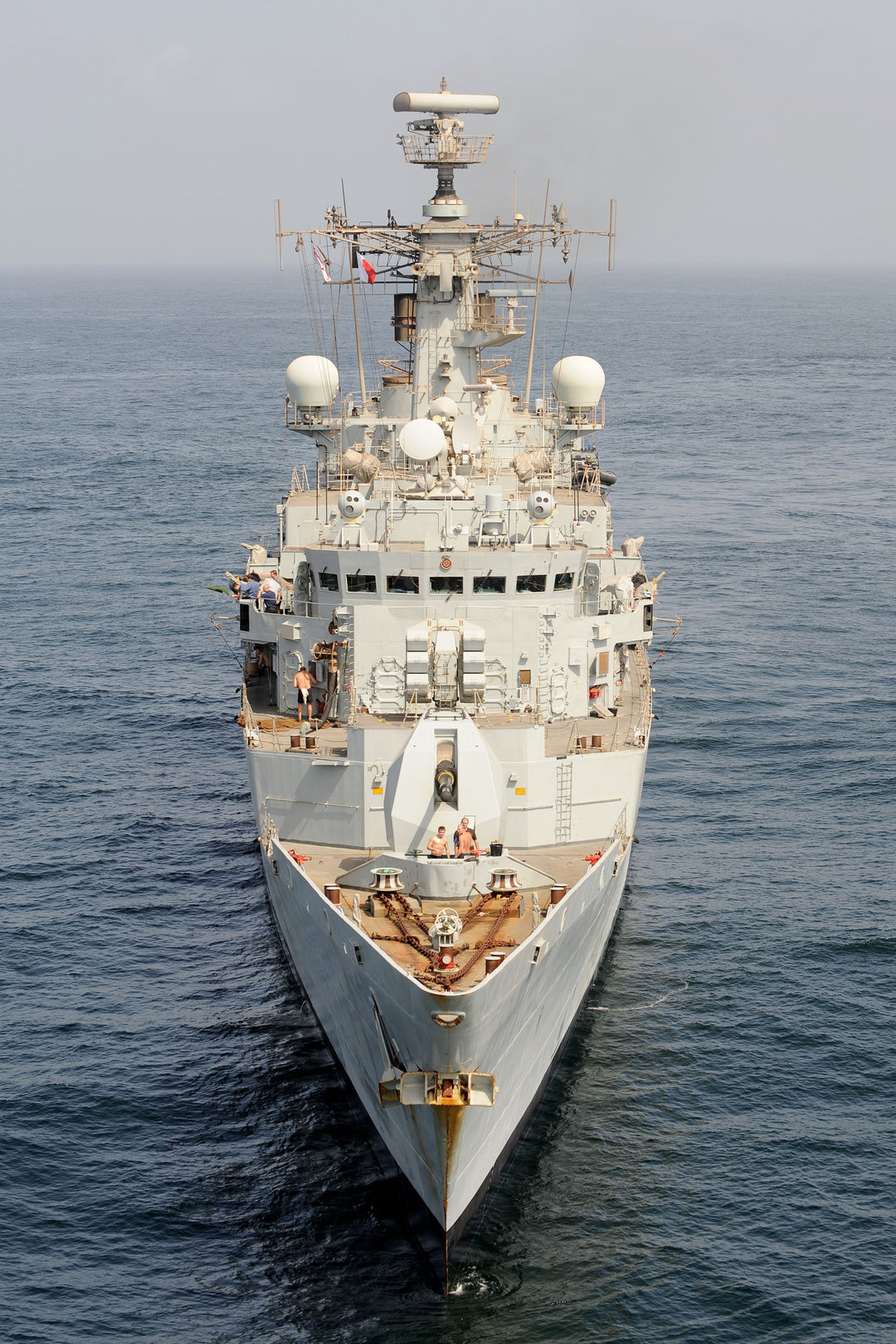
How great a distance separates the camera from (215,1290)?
18.3 metres

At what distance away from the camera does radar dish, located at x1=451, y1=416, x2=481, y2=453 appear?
29.8 metres

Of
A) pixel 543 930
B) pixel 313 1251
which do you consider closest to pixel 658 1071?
pixel 543 930

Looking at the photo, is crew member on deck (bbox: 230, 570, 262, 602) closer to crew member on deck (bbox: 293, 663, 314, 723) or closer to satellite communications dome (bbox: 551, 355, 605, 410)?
crew member on deck (bbox: 293, 663, 314, 723)

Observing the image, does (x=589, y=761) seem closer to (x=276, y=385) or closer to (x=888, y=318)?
(x=276, y=385)

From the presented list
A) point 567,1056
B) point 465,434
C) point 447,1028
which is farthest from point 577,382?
point 447,1028

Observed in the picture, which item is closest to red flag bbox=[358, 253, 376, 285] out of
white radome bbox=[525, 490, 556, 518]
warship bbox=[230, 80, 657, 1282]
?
warship bbox=[230, 80, 657, 1282]

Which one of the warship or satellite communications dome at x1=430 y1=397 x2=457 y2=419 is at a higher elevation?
satellite communications dome at x1=430 y1=397 x2=457 y2=419

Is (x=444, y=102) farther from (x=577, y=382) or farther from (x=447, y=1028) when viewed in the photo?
(x=447, y=1028)

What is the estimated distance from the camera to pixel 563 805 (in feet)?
79.9

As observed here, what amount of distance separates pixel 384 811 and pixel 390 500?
589cm

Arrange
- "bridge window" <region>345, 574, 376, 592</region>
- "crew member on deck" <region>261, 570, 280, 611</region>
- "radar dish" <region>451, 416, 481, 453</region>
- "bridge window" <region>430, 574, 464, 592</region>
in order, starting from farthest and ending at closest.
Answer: "radar dish" <region>451, 416, 481, 453</region>
"crew member on deck" <region>261, 570, 280, 611</region>
"bridge window" <region>345, 574, 376, 592</region>
"bridge window" <region>430, 574, 464, 592</region>

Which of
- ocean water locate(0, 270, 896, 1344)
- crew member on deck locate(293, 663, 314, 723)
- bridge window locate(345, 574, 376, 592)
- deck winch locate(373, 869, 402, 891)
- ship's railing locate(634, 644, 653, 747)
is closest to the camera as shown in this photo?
ocean water locate(0, 270, 896, 1344)

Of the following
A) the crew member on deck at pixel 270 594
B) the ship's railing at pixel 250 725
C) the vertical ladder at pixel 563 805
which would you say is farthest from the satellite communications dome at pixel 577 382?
the vertical ladder at pixel 563 805

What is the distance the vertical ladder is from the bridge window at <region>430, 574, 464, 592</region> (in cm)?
334
